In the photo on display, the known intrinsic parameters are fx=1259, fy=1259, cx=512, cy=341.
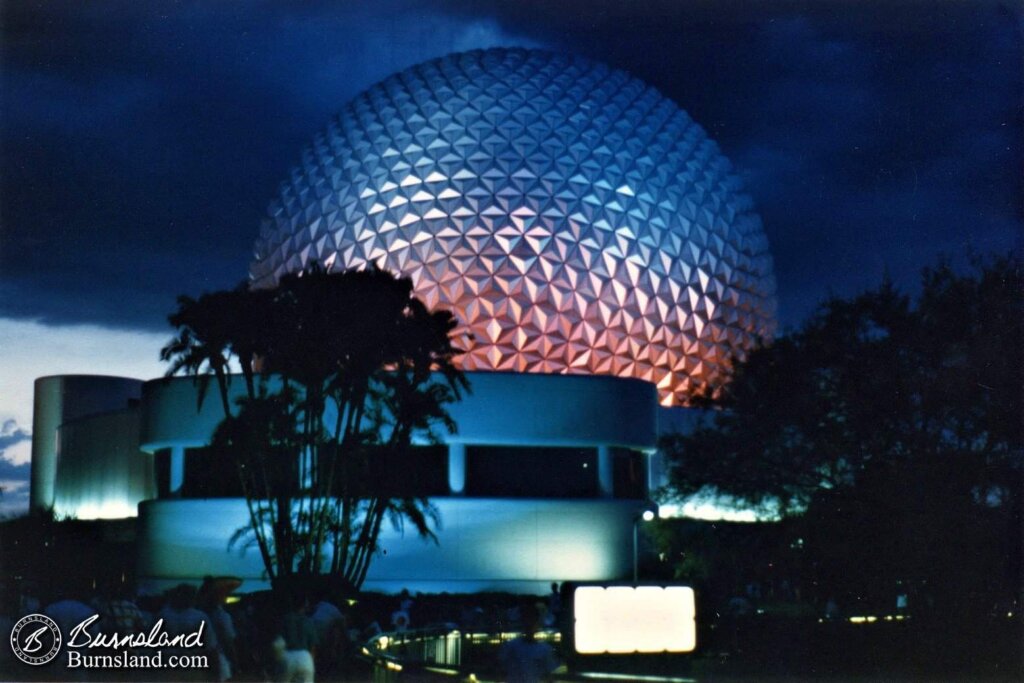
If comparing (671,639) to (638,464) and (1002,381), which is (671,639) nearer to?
(1002,381)

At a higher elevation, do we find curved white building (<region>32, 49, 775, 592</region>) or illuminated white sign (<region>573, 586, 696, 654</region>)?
curved white building (<region>32, 49, 775, 592</region>)

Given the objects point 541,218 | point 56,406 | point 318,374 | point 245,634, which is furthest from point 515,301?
point 56,406

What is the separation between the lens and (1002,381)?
21.3m

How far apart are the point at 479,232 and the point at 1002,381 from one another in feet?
69.3

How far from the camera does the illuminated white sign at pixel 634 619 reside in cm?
955

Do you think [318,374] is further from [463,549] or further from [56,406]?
[56,406]

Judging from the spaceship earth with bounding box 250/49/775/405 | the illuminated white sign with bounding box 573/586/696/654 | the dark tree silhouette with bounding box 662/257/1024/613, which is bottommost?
the illuminated white sign with bounding box 573/586/696/654

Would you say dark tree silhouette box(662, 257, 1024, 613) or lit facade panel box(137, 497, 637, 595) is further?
lit facade panel box(137, 497, 637, 595)

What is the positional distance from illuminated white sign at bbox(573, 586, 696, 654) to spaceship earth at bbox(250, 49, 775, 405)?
26.9 metres

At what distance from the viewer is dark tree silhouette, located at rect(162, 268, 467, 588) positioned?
99.9 ft

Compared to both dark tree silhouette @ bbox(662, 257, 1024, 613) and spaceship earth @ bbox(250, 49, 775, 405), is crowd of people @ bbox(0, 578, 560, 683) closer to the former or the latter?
dark tree silhouette @ bbox(662, 257, 1024, 613)

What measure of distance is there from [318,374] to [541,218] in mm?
12005

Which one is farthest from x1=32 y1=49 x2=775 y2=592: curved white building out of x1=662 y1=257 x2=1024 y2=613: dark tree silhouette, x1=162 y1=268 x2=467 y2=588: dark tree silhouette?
x1=662 y1=257 x2=1024 y2=613: dark tree silhouette

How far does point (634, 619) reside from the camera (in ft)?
31.6
